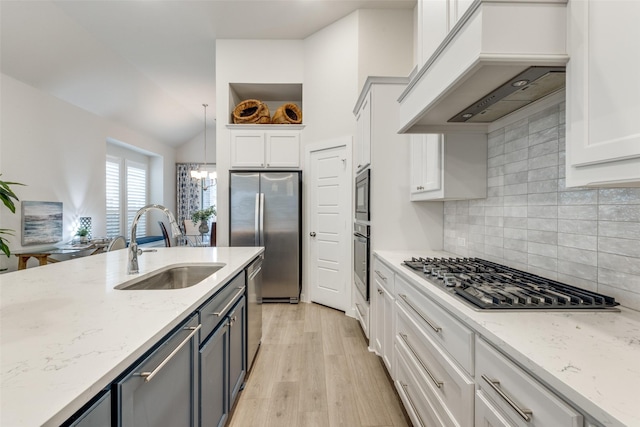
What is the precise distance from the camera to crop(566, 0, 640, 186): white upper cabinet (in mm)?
782

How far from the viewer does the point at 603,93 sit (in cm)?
86

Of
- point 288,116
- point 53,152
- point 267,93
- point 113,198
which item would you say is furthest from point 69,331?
point 113,198

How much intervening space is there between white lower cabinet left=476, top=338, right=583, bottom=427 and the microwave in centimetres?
177

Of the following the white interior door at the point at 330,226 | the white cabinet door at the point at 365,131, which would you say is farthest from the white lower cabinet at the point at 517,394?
the white interior door at the point at 330,226

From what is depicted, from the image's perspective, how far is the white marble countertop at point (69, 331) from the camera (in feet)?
1.91

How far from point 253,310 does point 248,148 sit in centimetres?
251

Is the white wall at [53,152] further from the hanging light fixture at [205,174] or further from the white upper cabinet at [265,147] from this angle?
the white upper cabinet at [265,147]

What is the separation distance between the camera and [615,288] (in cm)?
115

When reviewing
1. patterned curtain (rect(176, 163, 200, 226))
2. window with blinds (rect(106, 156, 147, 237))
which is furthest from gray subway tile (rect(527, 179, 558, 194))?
patterned curtain (rect(176, 163, 200, 226))

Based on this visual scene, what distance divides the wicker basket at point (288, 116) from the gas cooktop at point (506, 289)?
122 inches

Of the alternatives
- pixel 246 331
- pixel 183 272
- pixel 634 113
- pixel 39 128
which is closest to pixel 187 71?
pixel 39 128

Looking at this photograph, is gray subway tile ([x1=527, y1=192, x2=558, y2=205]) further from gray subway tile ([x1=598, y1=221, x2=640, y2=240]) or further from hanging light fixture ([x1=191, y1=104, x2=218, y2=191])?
hanging light fixture ([x1=191, y1=104, x2=218, y2=191])

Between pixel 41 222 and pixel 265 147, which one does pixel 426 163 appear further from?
pixel 41 222

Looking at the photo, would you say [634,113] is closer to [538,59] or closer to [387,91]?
[538,59]
